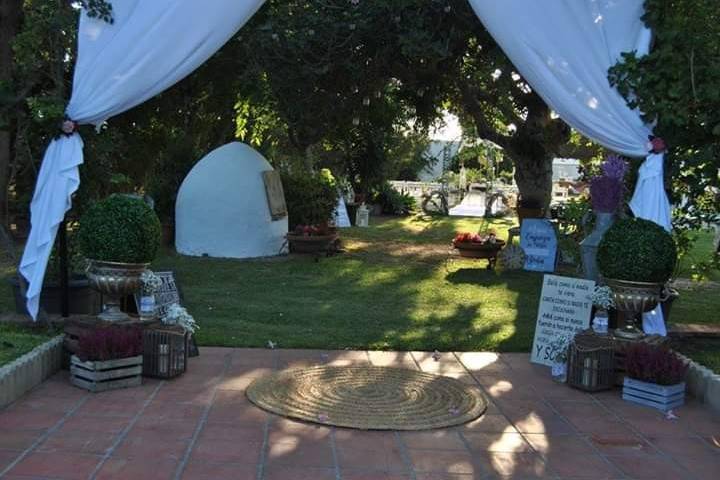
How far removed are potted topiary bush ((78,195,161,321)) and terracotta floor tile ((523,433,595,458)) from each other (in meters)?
2.91

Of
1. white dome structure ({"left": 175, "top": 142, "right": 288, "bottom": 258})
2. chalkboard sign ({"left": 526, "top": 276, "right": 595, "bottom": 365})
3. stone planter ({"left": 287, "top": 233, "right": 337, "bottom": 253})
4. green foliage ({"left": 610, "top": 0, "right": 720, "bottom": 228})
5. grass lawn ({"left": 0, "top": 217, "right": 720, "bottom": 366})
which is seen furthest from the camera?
stone planter ({"left": 287, "top": 233, "right": 337, "bottom": 253})

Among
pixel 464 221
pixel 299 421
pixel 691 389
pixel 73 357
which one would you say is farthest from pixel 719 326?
pixel 464 221

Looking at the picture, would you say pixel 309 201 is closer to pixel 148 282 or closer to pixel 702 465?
pixel 148 282

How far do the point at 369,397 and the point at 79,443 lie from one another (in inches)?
74.4

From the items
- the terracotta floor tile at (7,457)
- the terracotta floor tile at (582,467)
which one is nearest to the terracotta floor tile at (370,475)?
the terracotta floor tile at (582,467)

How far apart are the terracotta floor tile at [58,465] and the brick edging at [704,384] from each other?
3.93 meters

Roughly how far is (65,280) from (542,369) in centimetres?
397

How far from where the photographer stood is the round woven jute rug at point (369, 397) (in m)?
4.62

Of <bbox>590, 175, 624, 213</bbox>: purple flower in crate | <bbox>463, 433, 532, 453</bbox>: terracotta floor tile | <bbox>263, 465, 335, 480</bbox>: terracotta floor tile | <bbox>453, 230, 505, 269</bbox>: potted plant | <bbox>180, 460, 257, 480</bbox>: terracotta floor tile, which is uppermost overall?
<bbox>590, 175, 624, 213</bbox>: purple flower in crate

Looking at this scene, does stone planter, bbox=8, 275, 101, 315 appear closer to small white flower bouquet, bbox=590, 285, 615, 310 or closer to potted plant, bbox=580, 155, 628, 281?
small white flower bouquet, bbox=590, 285, 615, 310

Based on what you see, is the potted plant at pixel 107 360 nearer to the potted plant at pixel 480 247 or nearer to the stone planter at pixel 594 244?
the stone planter at pixel 594 244

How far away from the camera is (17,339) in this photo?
5426 millimetres

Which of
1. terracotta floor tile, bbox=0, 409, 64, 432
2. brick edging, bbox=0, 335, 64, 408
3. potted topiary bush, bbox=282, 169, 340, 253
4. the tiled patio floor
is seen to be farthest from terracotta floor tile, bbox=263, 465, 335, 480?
potted topiary bush, bbox=282, 169, 340, 253

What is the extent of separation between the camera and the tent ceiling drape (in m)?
5.70
